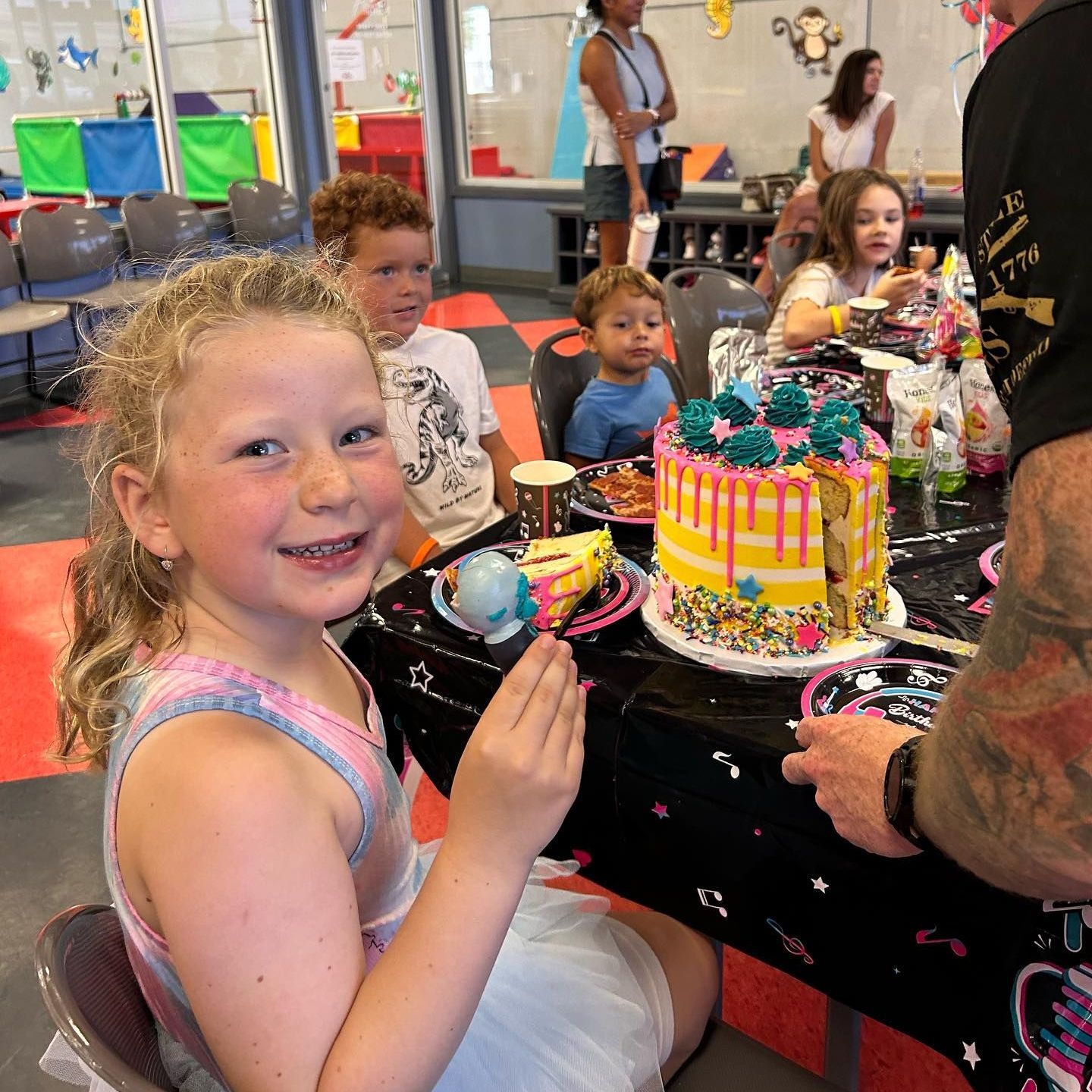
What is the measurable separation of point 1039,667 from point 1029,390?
0.19m

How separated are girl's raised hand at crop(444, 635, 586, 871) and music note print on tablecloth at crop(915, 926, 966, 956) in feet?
1.23

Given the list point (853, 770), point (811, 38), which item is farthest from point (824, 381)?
point (811, 38)

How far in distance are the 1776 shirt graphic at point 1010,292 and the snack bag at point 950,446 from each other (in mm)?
997

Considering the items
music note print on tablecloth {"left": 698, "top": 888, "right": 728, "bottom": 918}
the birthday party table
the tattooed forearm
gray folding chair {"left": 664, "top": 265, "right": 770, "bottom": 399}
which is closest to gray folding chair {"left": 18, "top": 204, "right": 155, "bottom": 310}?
gray folding chair {"left": 664, "top": 265, "right": 770, "bottom": 399}

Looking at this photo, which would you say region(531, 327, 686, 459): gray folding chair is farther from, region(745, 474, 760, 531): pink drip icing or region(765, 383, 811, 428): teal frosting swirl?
region(745, 474, 760, 531): pink drip icing

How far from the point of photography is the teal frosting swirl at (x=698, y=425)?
124cm

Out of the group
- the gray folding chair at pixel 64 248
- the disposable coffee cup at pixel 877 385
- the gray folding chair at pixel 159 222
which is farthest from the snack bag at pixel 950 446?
the gray folding chair at pixel 159 222

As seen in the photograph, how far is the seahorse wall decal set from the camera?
729cm

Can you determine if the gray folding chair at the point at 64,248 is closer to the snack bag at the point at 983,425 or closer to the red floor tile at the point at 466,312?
the red floor tile at the point at 466,312

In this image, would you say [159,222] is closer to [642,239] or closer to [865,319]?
[642,239]

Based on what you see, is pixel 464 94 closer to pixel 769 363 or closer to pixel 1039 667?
pixel 769 363

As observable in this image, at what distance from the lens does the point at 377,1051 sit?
2.63 ft

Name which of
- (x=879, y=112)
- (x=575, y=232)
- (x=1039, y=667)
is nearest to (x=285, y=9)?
(x=575, y=232)

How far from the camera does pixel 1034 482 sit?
2.27 ft
